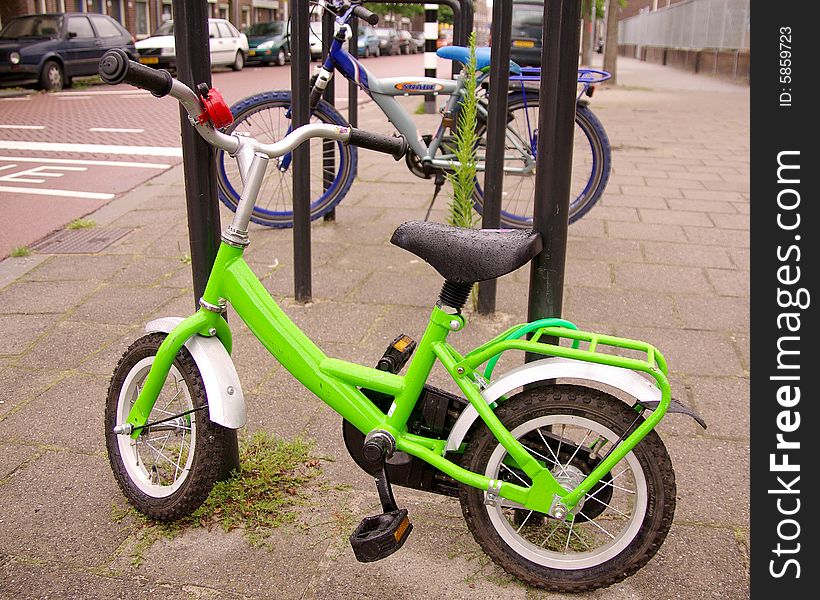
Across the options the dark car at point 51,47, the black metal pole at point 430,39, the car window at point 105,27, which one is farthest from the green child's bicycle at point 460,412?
the car window at point 105,27

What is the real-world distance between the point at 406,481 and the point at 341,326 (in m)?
1.90

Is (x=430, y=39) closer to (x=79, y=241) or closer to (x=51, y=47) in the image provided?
(x=79, y=241)

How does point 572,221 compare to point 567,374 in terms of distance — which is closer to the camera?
point 567,374

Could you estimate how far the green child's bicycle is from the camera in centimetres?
225

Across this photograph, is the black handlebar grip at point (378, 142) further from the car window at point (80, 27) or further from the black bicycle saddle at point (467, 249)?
the car window at point (80, 27)

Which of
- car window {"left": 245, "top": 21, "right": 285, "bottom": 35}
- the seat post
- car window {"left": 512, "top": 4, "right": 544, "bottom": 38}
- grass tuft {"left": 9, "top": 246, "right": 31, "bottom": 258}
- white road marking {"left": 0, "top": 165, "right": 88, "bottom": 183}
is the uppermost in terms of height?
car window {"left": 245, "top": 21, "right": 285, "bottom": 35}

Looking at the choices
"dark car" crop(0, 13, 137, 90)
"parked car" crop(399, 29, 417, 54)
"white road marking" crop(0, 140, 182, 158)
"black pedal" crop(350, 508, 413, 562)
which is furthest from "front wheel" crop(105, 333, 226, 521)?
"parked car" crop(399, 29, 417, 54)

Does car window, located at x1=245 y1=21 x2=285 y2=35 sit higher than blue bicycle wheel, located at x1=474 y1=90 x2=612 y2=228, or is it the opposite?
car window, located at x1=245 y1=21 x2=285 y2=35

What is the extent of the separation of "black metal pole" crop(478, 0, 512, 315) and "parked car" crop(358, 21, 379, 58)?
1194 inches

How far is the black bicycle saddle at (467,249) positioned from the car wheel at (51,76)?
16856 millimetres

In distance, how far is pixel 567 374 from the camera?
224cm

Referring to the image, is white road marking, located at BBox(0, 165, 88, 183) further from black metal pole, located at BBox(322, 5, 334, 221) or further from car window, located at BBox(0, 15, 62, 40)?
car window, located at BBox(0, 15, 62, 40)
